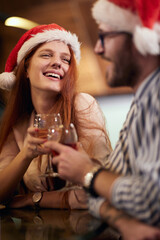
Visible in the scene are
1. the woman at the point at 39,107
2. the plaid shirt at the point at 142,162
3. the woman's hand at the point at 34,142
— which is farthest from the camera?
the woman at the point at 39,107

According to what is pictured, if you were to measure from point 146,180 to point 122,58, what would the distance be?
50 centimetres

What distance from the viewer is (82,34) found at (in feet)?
14.1

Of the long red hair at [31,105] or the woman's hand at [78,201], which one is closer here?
the woman's hand at [78,201]

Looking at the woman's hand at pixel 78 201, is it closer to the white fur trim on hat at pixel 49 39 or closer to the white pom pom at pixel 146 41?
the white pom pom at pixel 146 41

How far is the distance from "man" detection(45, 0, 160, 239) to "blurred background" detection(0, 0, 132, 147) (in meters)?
2.82

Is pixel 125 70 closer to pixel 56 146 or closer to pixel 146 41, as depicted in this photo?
pixel 146 41

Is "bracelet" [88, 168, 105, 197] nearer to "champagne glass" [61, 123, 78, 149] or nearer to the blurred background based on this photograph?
"champagne glass" [61, 123, 78, 149]

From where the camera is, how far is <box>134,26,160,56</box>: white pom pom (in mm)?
1109

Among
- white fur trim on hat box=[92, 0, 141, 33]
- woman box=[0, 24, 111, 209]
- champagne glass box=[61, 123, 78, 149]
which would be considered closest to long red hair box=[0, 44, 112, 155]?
woman box=[0, 24, 111, 209]

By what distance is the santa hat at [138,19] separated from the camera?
112 centimetres

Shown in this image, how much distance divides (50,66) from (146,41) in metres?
1.07

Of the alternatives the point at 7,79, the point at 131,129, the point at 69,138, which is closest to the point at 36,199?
the point at 69,138

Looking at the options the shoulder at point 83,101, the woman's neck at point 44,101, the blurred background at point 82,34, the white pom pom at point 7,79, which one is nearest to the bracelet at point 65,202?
the shoulder at point 83,101

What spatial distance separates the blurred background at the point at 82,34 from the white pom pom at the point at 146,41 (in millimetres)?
2940
